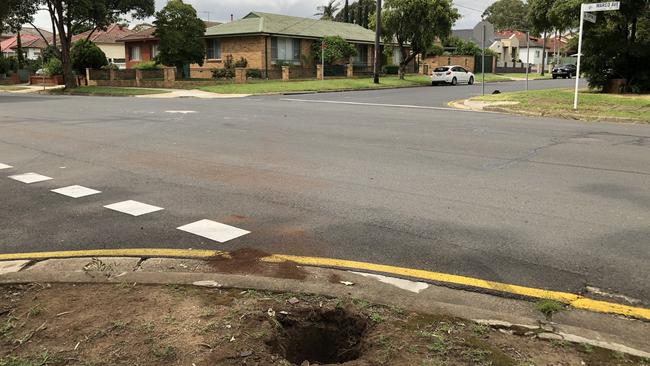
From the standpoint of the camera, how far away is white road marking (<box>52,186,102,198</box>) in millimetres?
7312

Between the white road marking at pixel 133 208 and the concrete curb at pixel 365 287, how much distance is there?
1572mm

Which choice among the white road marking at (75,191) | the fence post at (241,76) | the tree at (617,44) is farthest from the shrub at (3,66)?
the white road marking at (75,191)

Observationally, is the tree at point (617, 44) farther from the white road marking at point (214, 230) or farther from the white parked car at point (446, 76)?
the white road marking at point (214, 230)

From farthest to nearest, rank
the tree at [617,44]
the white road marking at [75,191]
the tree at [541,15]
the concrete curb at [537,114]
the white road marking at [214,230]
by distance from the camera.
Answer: the tree at [541,15] → the tree at [617,44] → the concrete curb at [537,114] → the white road marking at [75,191] → the white road marking at [214,230]

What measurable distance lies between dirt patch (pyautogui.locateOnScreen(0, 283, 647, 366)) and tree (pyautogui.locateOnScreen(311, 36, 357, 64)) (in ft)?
147

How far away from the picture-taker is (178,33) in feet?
133

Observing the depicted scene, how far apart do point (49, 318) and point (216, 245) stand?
1890 mm

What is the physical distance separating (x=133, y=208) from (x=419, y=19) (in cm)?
3987

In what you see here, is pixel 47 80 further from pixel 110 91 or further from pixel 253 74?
pixel 253 74

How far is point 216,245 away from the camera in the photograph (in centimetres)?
532

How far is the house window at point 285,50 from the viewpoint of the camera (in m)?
45.7

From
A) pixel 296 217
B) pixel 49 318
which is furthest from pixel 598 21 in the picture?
pixel 49 318

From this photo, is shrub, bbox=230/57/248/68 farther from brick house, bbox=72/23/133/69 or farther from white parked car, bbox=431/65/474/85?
brick house, bbox=72/23/133/69

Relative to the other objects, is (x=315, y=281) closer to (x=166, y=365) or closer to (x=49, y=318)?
(x=166, y=365)
